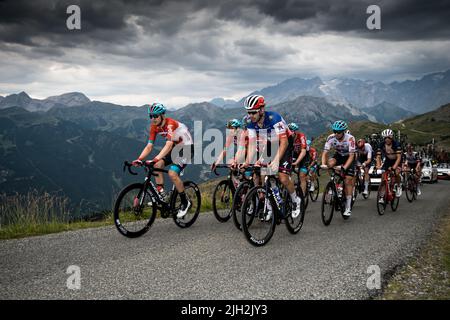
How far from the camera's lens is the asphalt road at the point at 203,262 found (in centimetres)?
468

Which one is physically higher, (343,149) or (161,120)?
(161,120)

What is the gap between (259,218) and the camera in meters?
7.35

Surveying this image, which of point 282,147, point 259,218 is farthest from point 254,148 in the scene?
point 259,218

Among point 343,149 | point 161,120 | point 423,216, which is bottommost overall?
point 423,216

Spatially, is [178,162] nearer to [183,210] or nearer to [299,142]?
[183,210]

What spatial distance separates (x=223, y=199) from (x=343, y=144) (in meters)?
3.84

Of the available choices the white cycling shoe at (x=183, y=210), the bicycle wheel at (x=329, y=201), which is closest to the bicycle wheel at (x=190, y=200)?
the white cycling shoe at (x=183, y=210)

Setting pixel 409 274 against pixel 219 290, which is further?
pixel 409 274

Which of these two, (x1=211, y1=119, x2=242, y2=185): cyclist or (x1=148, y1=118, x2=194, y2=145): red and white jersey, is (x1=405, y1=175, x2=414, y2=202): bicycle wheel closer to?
(x1=211, y1=119, x2=242, y2=185): cyclist

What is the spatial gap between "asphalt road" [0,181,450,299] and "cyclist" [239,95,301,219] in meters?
1.23

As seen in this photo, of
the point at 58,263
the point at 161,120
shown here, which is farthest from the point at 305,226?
the point at 58,263
